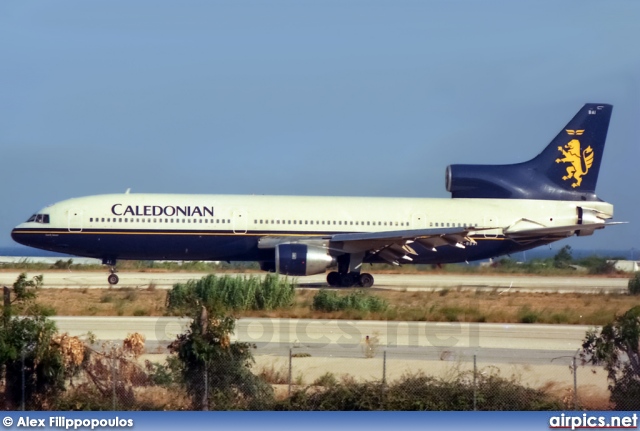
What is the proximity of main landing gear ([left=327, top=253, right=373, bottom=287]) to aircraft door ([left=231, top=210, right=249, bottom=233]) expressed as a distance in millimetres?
3627

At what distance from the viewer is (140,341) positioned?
15.9m

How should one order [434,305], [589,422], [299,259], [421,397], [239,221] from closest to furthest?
[589,422]
[421,397]
[434,305]
[299,259]
[239,221]

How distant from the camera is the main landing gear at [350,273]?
35.0 meters

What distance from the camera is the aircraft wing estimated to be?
33.5 meters

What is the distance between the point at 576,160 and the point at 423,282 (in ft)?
25.9

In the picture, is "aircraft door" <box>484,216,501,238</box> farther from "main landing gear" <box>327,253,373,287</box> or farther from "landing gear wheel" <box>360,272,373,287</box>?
"main landing gear" <box>327,253,373,287</box>

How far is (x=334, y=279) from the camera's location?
35438 mm

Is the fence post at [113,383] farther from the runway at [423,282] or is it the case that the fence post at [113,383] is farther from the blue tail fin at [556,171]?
the blue tail fin at [556,171]

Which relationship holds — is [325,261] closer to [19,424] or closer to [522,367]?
[522,367]

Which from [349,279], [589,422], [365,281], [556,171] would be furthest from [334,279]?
[589,422]

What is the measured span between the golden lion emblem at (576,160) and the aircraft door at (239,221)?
13009 mm

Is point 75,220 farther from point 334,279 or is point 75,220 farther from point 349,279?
point 349,279

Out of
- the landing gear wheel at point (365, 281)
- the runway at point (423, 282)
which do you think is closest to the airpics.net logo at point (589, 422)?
the landing gear wheel at point (365, 281)

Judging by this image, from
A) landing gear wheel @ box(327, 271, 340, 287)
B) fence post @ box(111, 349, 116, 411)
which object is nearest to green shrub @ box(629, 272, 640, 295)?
landing gear wheel @ box(327, 271, 340, 287)
